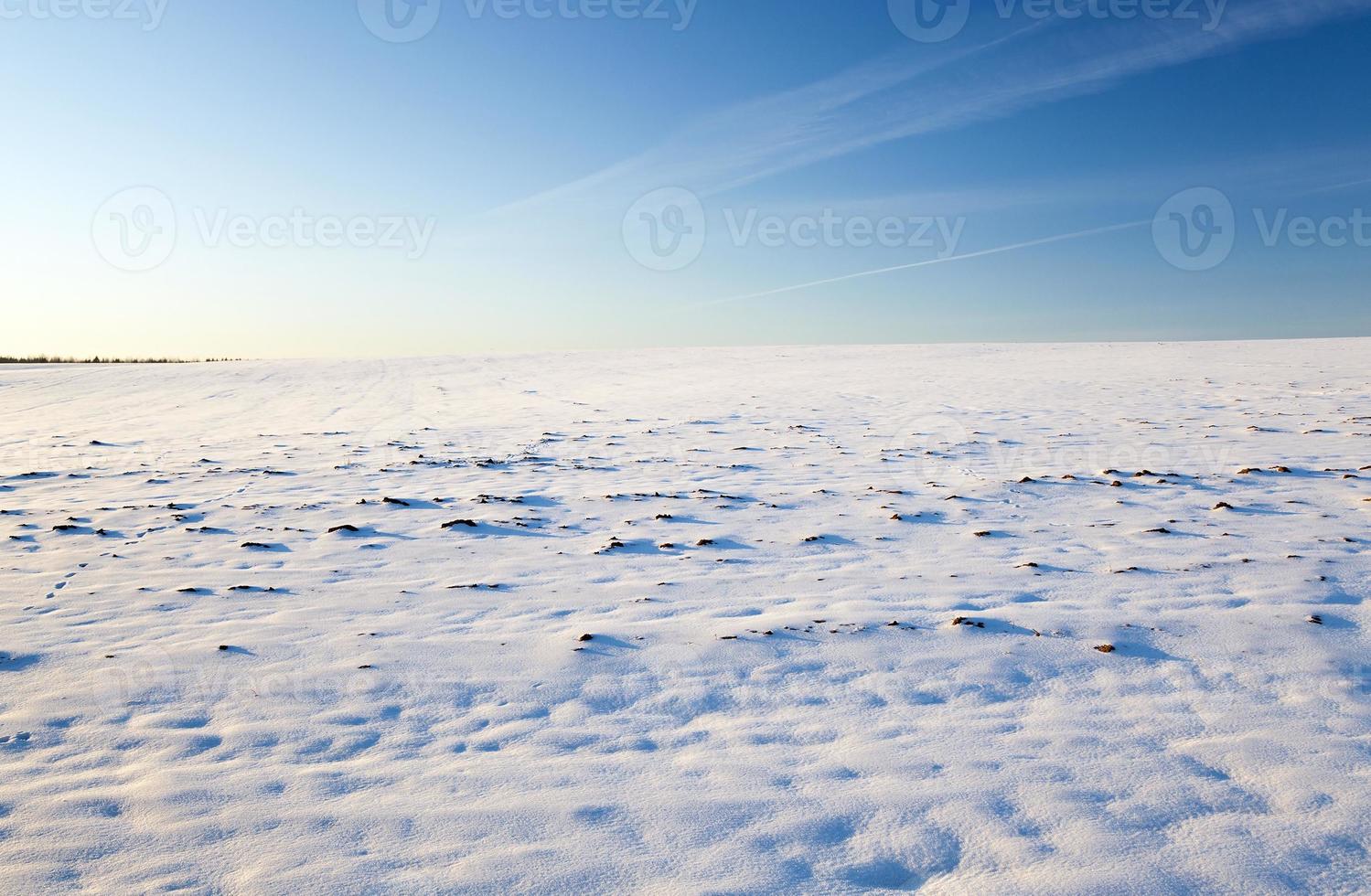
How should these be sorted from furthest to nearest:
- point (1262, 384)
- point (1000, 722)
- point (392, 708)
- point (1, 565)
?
point (1262, 384), point (1, 565), point (392, 708), point (1000, 722)

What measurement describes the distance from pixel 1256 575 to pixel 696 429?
32.9 ft

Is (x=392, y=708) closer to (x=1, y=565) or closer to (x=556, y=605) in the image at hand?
(x=556, y=605)

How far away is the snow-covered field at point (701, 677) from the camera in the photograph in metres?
3.19

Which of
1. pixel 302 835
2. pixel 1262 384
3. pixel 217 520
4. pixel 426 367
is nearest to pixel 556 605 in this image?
pixel 302 835

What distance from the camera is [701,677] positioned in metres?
4.79

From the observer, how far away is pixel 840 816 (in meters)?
3.38

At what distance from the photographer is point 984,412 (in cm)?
1602

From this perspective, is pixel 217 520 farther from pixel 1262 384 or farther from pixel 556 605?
pixel 1262 384

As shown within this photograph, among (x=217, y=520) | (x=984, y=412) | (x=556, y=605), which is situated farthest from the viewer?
(x=984, y=412)

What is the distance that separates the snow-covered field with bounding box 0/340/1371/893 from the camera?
319cm

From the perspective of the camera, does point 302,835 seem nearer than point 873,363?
Yes

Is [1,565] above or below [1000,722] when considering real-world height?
above

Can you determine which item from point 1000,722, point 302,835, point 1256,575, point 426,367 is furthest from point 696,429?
point 426,367

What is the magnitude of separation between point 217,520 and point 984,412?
552 inches
